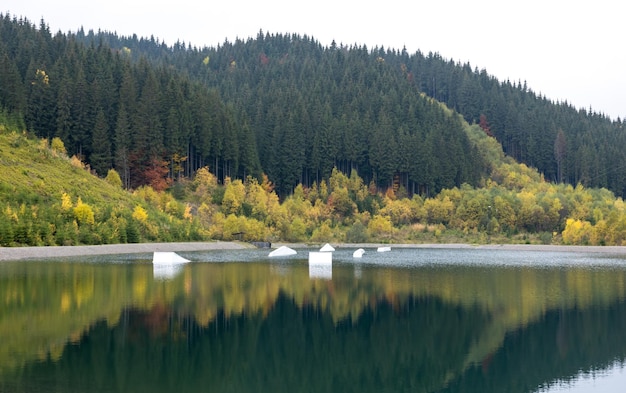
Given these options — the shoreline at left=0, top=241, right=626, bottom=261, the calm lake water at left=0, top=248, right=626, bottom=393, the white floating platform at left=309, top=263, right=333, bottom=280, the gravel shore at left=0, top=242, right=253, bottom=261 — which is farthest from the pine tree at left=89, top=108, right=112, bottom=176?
the calm lake water at left=0, top=248, right=626, bottom=393

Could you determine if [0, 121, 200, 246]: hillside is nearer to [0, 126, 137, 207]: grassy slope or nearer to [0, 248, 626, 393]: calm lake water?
[0, 126, 137, 207]: grassy slope

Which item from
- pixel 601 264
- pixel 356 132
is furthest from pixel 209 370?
pixel 356 132

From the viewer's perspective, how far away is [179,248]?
105 m

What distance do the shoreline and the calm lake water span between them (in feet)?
62.6

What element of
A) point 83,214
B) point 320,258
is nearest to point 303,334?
point 320,258

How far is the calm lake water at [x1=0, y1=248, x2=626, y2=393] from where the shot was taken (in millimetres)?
26125

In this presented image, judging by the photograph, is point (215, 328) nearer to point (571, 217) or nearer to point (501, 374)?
point (501, 374)

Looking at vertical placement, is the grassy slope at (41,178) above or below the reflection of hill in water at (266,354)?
above

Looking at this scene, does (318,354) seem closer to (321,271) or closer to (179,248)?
(321,271)

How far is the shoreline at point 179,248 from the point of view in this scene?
79812 mm

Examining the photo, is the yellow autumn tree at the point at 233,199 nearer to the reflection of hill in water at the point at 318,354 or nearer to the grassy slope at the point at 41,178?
the grassy slope at the point at 41,178

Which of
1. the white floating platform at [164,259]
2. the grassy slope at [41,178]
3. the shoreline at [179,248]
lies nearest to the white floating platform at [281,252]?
the shoreline at [179,248]

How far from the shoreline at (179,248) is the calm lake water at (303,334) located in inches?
751

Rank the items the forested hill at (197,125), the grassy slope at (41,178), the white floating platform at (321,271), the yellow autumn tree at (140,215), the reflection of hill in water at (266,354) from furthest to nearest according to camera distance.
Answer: the forested hill at (197,125), the yellow autumn tree at (140,215), the grassy slope at (41,178), the white floating platform at (321,271), the reflection of hill in water at (266,354)
